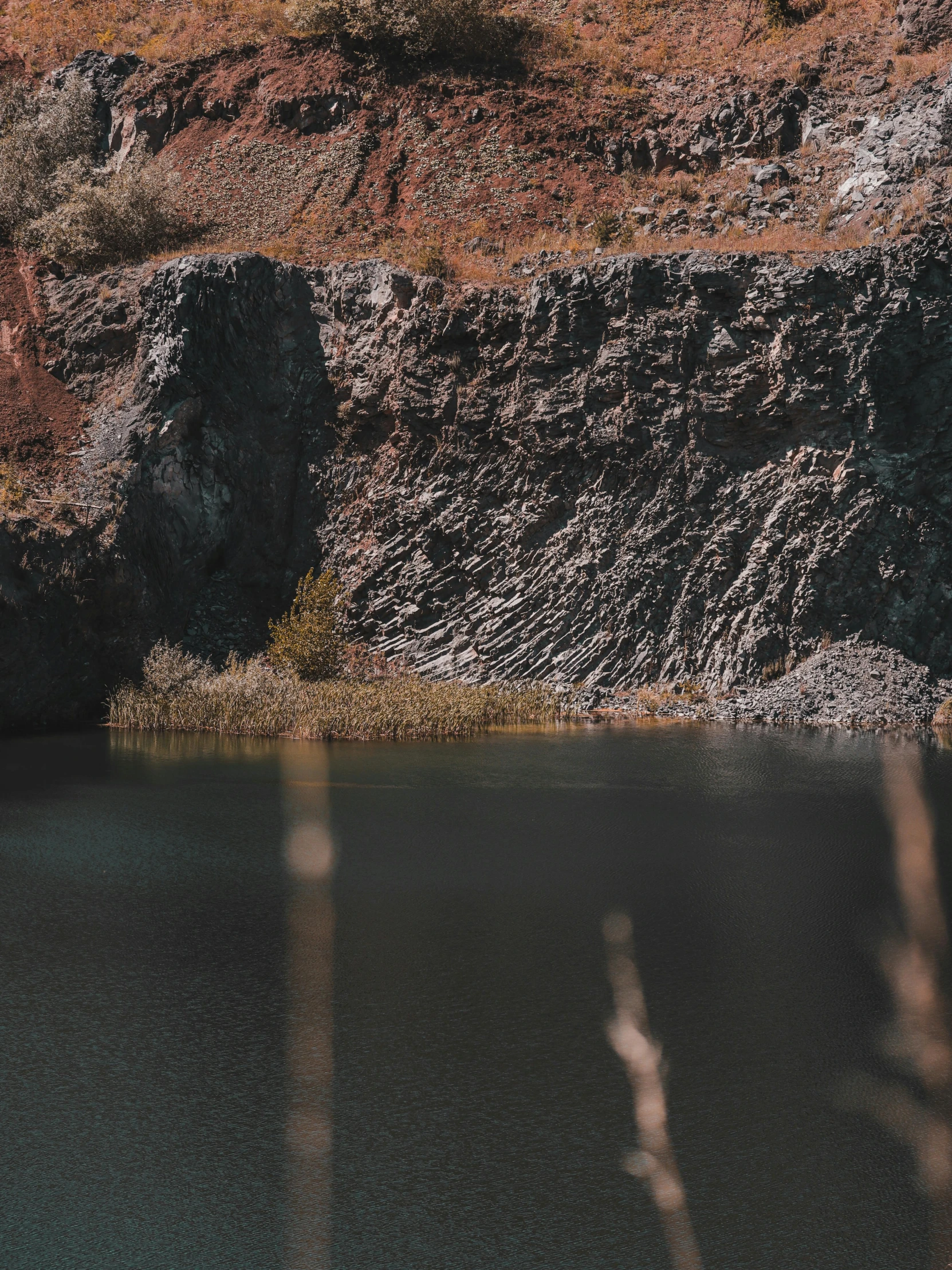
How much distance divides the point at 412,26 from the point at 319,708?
2826cm

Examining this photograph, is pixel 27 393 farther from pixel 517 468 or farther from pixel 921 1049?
pixel 921 1049

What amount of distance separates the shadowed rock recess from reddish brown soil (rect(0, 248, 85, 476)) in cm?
74

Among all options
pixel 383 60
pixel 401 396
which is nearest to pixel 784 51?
pixel 383 60

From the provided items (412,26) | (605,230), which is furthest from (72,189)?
(605,230)

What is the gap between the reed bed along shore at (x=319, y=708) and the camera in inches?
950

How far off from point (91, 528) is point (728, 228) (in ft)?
66.8

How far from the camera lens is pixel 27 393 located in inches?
1272

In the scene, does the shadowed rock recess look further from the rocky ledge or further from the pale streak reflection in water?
the pale streak reflection in water

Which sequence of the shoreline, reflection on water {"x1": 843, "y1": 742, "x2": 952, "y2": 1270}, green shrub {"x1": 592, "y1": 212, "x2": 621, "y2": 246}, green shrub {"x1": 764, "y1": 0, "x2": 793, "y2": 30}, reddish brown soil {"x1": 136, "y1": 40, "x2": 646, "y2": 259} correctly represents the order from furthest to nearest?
green shrub {"x1": 764, "y1": 0, "x2": 793, "y2": 30}
reddish brown soil {"x1": 136, "y1": 40, "x2": 646, "y2": 259}
green shrub {"x1": 592, "y1": 212, "x2": 621, "y2": 246}
the shoreline
reflection on water {"x1": 843, "y1": 742, "x2": 952, "y2": 1270}

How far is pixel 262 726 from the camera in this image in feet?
79.9

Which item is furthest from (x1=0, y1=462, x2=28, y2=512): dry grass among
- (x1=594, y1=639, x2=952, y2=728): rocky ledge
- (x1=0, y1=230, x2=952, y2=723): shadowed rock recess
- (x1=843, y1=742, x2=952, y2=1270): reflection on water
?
(x1=843, y1=742, x2=952, y2=1270): reflection on water

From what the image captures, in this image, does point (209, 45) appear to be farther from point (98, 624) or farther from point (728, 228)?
point (98, 624)

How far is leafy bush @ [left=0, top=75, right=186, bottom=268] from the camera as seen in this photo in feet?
118

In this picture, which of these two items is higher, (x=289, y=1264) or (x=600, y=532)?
(x=600, y=532)
